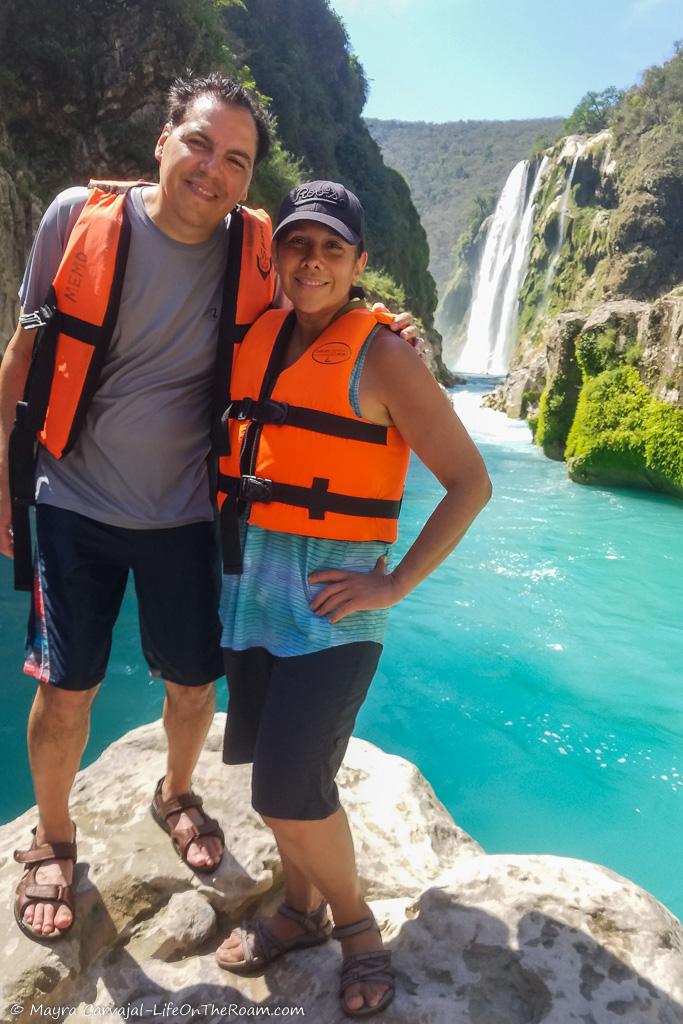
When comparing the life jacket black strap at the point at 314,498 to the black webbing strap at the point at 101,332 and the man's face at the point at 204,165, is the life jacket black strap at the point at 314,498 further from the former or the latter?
the man's face at the point at 204,165

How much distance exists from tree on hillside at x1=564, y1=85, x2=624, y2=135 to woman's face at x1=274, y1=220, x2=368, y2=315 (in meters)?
57.5

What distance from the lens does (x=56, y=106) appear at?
14156 mm

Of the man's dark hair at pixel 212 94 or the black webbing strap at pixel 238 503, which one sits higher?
the man's dark hair at pixel 212 94

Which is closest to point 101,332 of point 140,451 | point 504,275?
point 140,451

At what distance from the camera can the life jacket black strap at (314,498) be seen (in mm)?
1822

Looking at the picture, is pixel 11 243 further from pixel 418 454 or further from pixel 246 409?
pixel 418 454

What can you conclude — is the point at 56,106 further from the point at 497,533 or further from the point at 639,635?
the point at 639,635

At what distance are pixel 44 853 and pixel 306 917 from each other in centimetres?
85

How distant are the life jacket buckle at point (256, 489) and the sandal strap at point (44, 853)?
Result: 4.32 feet

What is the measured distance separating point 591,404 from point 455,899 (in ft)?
39.7

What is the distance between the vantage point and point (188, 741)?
243 cm

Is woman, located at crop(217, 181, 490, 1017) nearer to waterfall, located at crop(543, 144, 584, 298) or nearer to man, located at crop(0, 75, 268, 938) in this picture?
man, located at crop(0, 75, 268, 938)

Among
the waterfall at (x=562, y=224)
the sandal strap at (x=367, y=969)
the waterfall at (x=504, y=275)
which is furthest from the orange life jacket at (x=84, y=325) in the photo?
the waterfall at (x=504, y=275)

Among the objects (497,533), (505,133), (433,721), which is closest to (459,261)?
(505,133)
